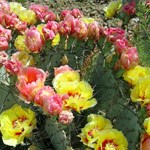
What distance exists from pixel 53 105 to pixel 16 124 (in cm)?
24

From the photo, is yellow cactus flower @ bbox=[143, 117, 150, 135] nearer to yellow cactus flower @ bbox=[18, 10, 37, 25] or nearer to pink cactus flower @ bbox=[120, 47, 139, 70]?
pink cactus flower @ bbox=[120, 47, 139, 70]

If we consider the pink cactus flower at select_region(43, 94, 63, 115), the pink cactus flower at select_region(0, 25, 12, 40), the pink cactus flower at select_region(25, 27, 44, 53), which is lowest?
the pink cactus flower at select_region(43, 94, 63, 115)

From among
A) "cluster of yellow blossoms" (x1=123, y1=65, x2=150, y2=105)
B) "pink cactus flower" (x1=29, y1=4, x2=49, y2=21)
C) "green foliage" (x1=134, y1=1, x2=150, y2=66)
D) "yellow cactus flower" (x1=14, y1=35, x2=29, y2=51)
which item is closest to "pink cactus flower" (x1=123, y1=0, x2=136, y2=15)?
"green foliage" (x1=134, y1=1, x2=150, y2=66)

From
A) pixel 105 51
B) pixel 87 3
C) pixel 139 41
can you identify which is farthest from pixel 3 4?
pixel 87 3

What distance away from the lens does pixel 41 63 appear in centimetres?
245

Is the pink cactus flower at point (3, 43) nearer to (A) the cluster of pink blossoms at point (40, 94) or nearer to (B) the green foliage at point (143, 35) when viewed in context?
(A) the cluster of pink blossoms at point (40, 94)

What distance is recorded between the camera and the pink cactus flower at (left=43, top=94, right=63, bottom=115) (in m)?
2.01

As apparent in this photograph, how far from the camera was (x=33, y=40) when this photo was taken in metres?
2.28

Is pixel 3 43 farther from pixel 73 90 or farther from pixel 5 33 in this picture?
pixel 73 90

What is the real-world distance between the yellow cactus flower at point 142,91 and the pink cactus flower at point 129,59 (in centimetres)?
9

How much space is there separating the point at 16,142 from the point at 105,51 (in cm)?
59

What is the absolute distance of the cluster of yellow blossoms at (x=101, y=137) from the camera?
2.08 meters

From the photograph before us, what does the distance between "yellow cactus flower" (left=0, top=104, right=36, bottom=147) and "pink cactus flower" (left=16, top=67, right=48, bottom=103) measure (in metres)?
0.10

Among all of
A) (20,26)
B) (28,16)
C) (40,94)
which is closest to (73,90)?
(40,94)
